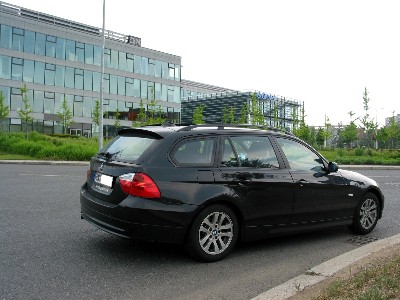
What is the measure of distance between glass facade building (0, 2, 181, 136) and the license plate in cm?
4163

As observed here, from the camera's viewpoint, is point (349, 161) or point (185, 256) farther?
point (349, 161)

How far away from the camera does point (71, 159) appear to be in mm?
26109

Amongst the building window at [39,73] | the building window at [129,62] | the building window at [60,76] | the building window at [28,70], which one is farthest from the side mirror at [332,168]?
the building window at [129,62]

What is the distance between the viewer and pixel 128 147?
17.5 feet

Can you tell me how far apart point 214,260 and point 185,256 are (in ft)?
1.32

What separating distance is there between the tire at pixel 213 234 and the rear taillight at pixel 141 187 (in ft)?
1.95

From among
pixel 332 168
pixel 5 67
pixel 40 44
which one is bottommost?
pixel 332 168

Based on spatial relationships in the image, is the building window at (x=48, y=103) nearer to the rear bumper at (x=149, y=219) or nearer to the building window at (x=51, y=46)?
the building window at (x=51, y=46)

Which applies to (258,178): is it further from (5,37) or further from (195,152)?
(5,37)

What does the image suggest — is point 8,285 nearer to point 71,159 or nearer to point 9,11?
point 71,159

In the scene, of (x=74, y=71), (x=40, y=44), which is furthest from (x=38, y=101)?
(x=40, y=44)

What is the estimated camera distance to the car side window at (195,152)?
199 inches

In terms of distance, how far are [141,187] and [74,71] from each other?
182 feet

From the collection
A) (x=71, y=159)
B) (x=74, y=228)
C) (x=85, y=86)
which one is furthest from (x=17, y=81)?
(x=74, y=228)
